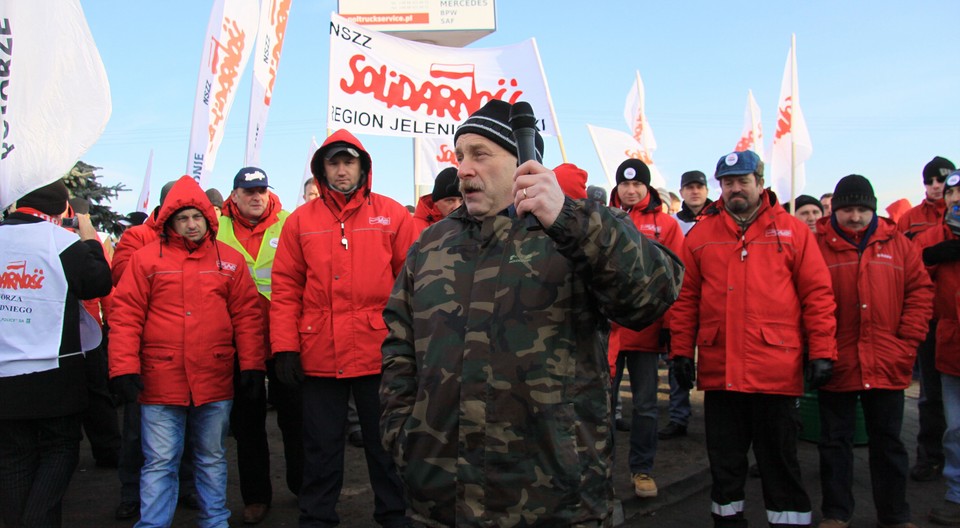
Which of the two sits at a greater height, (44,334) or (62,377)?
(44,334)

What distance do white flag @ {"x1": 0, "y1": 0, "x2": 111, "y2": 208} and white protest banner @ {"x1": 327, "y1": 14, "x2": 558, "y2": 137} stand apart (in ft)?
9.74

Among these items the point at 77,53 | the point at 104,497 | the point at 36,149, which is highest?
the point at 77,53

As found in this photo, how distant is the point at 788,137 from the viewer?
1068cm

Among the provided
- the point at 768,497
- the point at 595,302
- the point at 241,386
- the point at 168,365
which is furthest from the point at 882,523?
the point at 168,365

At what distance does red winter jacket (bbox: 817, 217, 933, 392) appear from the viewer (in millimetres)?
4293

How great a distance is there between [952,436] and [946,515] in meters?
0.56

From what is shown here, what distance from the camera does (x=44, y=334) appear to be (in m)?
3.64

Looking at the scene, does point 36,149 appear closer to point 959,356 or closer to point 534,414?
point 534,414

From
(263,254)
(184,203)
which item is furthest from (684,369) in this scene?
(184,203)

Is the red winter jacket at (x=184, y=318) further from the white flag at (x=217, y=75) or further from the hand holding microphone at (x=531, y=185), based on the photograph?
the hand holding microphone at (x=531, y=185)

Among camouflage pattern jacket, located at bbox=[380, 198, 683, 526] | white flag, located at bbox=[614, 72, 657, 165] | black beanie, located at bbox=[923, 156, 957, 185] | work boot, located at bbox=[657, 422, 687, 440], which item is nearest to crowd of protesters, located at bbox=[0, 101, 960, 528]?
camouflage pattern jacket, located at bbox=[380, 198, 683, 526]

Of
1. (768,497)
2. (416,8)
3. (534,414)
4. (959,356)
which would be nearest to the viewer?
(534,414)

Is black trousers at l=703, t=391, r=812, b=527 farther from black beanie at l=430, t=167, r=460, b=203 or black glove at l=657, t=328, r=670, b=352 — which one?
black beanie at l=430, t=167, r=460, b=203

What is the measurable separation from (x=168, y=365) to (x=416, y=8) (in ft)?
51.5
